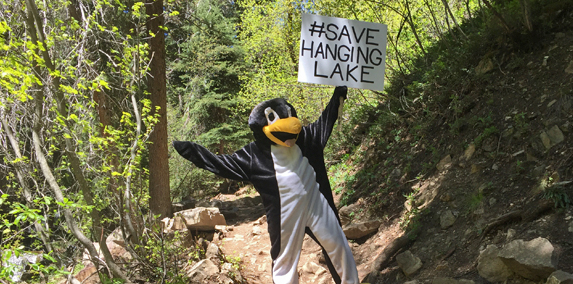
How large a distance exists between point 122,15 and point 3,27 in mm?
5698

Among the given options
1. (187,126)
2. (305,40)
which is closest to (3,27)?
(305,40)

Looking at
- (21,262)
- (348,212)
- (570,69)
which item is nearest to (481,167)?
(570,69)

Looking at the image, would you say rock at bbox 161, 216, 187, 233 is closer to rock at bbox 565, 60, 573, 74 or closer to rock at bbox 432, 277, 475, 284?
rock at bbox 432, 277, 475, 284

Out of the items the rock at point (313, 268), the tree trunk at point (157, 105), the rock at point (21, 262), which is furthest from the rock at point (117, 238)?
the rock at point (313, 268)

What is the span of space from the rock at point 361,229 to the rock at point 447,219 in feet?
3.64

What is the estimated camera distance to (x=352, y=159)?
25.0ft

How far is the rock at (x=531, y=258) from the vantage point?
2.58m

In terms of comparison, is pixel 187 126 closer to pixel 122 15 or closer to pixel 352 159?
pixel 122 15

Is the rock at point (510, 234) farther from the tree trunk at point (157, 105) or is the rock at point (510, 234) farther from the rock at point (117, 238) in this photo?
the tree trunk at point (157, 105)

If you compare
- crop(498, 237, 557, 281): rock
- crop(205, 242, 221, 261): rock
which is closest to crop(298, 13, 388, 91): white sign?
crop(498, 237, 557, 281): rock

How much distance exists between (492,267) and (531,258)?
0.36 meters

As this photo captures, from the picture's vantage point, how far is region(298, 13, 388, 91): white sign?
10.1ft

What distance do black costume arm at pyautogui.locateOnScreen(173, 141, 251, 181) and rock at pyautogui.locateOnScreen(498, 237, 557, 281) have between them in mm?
2028

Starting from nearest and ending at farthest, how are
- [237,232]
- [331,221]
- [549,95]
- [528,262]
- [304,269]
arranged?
[528,262], [331,221], [549,95], [304,269], [237,232]
